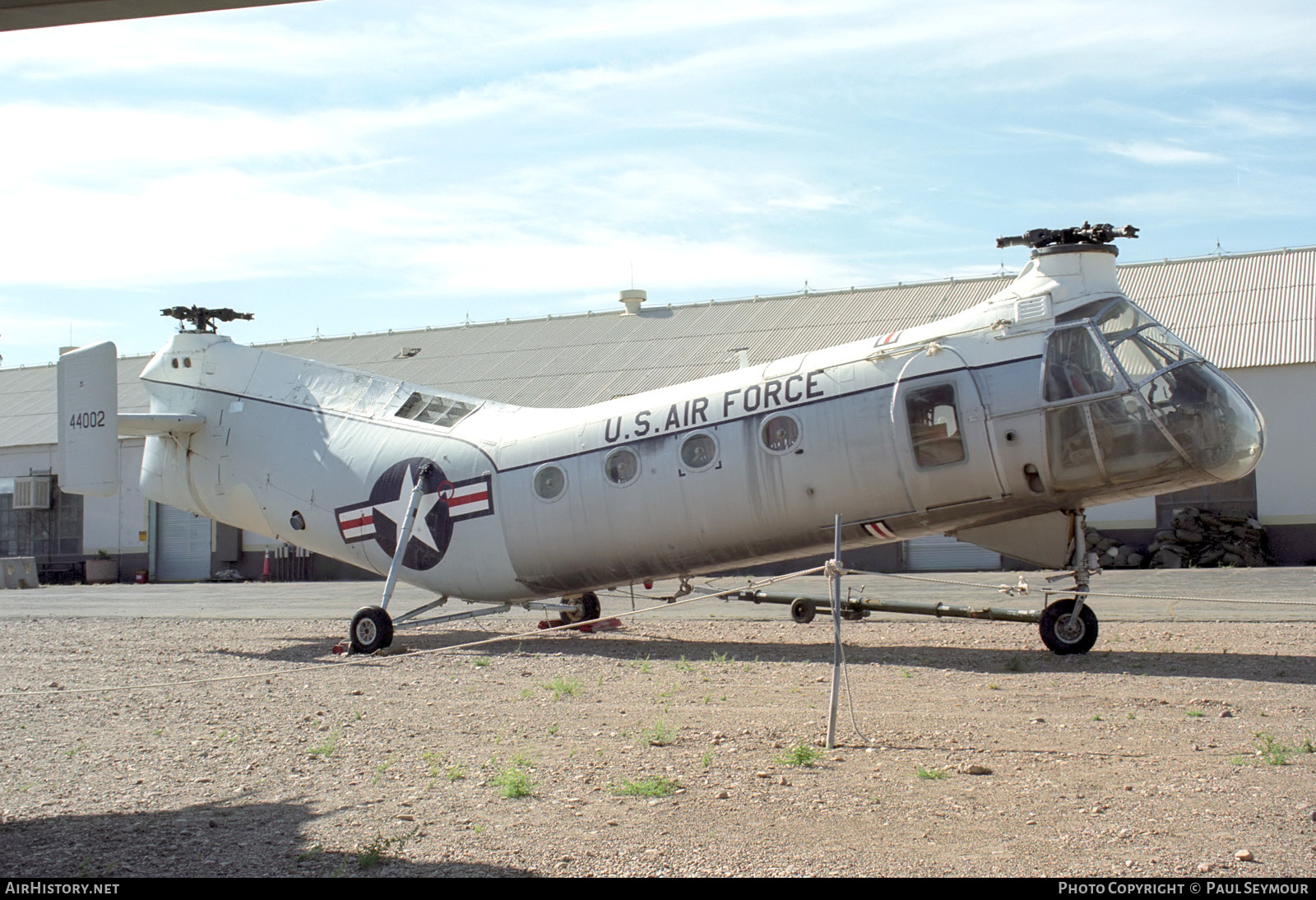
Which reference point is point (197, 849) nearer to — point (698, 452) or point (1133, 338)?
point (698, 452)

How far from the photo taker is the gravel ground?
600 centimetres

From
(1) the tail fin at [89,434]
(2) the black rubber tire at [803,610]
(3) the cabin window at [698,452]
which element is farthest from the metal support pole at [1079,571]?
(1) the tail fin at [89,434]

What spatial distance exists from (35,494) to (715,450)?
1412 inches

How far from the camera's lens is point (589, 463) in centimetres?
1459

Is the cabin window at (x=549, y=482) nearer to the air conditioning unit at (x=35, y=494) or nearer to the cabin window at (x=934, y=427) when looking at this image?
the cabin window at (x=934, y=427)

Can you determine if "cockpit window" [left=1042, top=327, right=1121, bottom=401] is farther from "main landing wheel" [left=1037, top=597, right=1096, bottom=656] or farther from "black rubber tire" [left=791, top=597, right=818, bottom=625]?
"black rubber tire" [left=791, top=597, right=818, bottom=625]

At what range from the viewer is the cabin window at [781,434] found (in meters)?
13.1

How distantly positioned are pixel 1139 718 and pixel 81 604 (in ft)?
79.8

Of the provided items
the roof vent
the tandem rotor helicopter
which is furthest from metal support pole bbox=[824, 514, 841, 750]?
the roof vent

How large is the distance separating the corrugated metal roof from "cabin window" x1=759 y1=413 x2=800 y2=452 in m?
20.9

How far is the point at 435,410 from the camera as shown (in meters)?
16.7

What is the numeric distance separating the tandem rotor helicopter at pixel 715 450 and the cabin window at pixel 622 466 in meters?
0.03

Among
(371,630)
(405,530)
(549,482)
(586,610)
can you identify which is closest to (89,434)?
(405,530)
